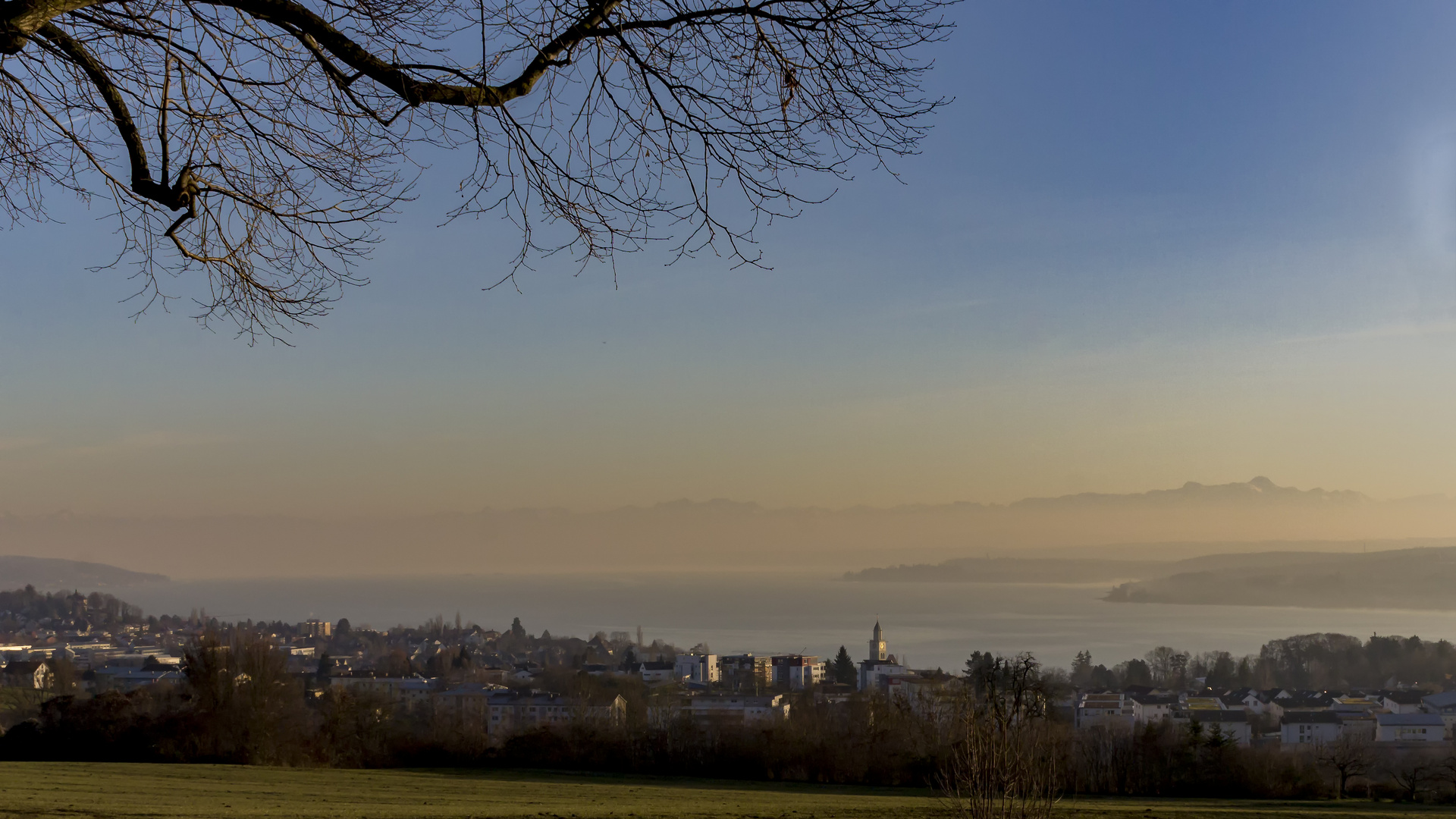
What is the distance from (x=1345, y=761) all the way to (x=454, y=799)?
19.5 m

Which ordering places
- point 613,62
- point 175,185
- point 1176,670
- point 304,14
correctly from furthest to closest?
point 1176,670 < point 613,62 < point 175,185 < point 304,14

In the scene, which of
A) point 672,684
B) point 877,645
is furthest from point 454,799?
point 877,645

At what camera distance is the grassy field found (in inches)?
518

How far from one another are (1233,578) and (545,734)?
402ft

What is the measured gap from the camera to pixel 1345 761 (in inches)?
929

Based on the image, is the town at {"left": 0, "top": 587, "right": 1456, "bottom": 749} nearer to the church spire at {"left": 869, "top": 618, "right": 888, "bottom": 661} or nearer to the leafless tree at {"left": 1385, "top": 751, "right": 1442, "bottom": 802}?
the church spire at {"left": 869, "top": 618, "right": 888, "bottom": 661}

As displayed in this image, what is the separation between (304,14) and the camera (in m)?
3.47

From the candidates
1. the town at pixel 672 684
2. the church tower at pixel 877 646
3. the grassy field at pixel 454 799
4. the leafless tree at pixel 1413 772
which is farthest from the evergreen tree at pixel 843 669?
the grassy field at pixel 454 799

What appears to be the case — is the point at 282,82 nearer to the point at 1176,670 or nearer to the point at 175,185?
the point at 175,185

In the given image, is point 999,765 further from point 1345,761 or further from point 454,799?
point 1345,761

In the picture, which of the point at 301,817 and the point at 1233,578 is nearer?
the point at 301,817

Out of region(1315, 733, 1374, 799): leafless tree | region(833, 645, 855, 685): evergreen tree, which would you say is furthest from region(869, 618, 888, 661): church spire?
region(1315, 733, 1374, 799): leafless tree

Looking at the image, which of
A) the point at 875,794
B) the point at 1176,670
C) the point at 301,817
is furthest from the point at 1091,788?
the point at 1176,670

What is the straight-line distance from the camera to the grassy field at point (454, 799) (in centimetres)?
1316
